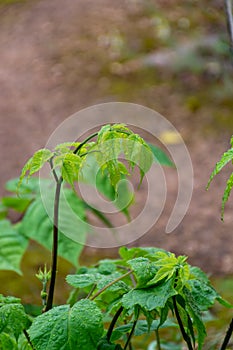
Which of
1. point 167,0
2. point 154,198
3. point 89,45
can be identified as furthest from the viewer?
point 167,0

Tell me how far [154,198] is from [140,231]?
26cm

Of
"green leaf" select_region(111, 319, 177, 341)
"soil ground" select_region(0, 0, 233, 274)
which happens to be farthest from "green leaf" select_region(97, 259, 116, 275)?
"soil ground" select_region(0, 0, 233, 274)

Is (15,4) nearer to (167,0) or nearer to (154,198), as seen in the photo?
(167,0)

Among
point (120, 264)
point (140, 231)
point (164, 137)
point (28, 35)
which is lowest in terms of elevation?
point (120, 264)

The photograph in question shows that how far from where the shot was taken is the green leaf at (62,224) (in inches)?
59.0

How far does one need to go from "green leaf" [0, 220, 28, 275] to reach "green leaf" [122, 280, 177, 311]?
65 cm

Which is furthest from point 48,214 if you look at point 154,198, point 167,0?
point 167,0

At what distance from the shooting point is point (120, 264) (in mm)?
1140

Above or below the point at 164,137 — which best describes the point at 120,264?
below

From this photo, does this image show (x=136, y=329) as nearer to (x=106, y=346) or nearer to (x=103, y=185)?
(x=106, y=346)

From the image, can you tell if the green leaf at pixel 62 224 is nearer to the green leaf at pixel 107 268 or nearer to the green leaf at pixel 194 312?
the green leaf at pixel 107 268

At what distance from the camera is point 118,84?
419 centimetres

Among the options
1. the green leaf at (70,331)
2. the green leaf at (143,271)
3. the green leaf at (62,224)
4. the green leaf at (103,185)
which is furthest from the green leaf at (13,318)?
the green leaf at (103,185)

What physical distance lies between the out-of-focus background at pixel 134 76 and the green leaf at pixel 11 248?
1238mm
